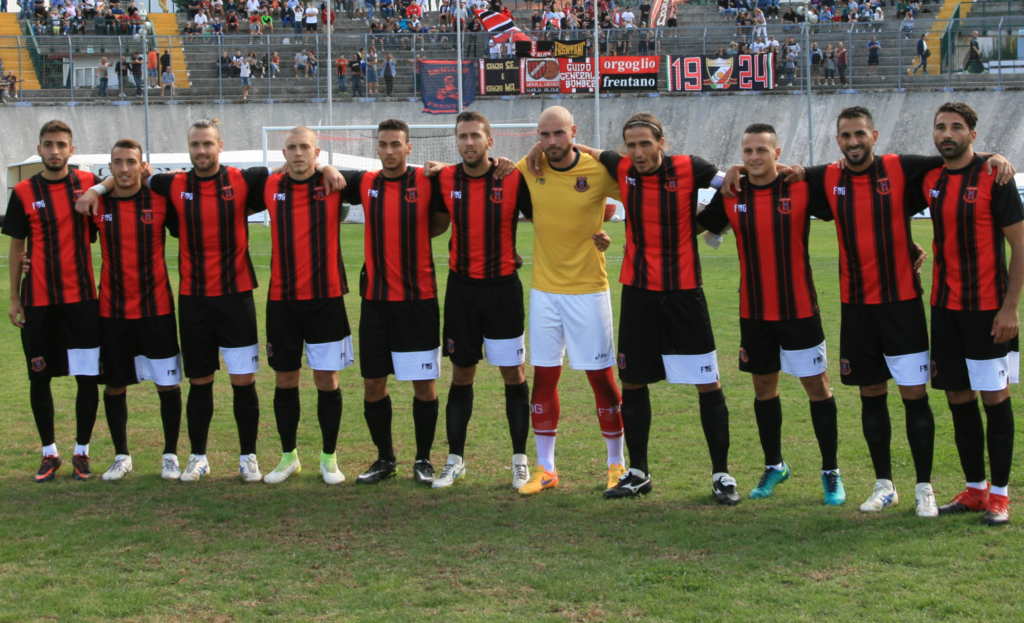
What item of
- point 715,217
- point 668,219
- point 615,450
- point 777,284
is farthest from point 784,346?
point 615,450

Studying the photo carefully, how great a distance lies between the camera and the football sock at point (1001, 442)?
15.0ft

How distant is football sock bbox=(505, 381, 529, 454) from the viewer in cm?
543

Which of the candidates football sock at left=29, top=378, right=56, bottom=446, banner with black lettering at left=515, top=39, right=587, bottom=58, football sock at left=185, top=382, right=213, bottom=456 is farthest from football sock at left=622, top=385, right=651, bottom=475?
banner with black lettering at left=515, top=39, right=587, bottom=58

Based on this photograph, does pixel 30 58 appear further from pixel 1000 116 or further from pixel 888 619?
pixel 888 619

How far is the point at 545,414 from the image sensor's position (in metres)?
5.41

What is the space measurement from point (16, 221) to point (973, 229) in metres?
5.24

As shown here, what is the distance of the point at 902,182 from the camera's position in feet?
15.5

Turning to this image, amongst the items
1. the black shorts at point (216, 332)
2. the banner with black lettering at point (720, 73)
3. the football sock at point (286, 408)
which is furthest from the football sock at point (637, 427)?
the banner with black lettering at point (720, 73)

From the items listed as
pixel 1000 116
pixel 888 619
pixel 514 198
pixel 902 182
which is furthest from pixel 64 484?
pixel 1000 116

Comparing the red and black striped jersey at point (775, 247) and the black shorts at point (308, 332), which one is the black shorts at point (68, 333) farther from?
the red and black striped jersey at point (775, 247)

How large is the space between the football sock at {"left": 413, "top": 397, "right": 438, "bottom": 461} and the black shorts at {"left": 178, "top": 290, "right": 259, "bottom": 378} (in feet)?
3.27

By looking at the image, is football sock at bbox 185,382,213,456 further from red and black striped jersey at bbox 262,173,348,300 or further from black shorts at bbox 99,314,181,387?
red and black striped jersey at bbox 262,173,348,300

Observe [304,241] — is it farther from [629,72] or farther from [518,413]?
[629,72]

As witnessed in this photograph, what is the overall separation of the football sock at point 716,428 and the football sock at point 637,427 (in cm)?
32
